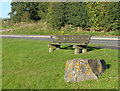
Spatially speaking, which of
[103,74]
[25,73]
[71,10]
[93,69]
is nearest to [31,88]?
[25,73]

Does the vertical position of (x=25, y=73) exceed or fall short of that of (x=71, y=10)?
it falls short

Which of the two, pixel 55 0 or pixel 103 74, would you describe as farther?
pixel 55 0

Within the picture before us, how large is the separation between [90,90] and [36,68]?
10.4ft

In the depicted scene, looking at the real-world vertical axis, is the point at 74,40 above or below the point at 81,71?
above

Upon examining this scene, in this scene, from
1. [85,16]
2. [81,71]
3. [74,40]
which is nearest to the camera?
[81,71]

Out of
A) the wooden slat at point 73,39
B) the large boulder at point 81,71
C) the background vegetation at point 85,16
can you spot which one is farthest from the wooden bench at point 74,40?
the background vegetation at point 85,16

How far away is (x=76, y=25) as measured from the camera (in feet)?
99.1

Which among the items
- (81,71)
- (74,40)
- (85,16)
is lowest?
(81,71)

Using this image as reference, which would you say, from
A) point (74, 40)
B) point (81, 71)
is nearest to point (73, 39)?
point (74, 40)

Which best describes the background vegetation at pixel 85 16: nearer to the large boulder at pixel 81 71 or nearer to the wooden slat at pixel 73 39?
the wooden slat at pixel 73 39

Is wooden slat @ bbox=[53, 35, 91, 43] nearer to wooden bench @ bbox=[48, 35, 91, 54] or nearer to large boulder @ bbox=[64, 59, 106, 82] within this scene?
wooden bench @ bbox=[48, 35, 91, 54]

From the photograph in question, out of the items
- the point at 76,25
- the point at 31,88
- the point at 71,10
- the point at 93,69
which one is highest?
the point at 71,10

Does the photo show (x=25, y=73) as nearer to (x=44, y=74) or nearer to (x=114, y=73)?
(x=44, y=74)

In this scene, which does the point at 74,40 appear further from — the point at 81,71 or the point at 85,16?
the point at 85,16
